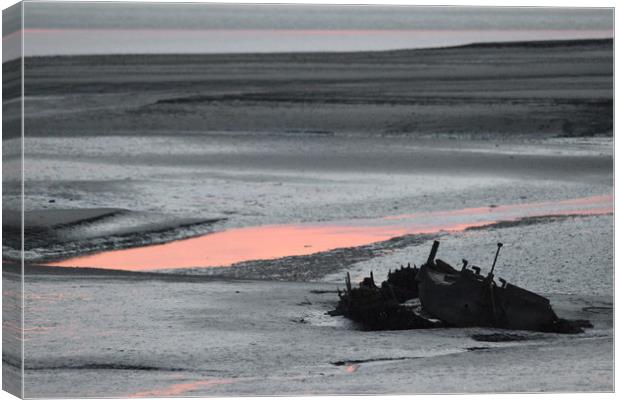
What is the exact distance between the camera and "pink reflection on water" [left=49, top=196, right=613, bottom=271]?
11.2m

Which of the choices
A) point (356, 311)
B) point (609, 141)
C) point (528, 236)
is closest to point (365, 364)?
point (356, 311)

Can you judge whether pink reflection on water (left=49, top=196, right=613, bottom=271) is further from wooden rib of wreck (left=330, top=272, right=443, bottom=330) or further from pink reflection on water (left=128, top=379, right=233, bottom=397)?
pink reflection on water (left=128, top=379, right=233, bottom=397)

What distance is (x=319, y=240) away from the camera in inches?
449

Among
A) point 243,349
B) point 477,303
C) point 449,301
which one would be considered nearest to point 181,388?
point 243,349

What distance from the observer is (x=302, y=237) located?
1134 centimetres

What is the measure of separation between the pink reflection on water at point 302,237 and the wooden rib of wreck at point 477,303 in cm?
20

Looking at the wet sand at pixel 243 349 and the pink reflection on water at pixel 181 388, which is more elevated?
the wet sand at pixel 243 349

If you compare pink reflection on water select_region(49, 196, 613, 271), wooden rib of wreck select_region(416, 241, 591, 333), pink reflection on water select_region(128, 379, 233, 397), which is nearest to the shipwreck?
wooden rib of wreck select_region(416, 241, 591, 333)

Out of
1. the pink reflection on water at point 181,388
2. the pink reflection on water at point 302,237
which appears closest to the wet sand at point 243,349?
the pink reflection on water at point 181,388

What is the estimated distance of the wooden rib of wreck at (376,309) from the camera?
11297 mm

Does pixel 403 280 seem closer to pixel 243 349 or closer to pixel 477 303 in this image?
pixel 477 303

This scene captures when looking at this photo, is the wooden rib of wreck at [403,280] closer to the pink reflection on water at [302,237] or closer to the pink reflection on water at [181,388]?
the pink reflection on water at [302,237]

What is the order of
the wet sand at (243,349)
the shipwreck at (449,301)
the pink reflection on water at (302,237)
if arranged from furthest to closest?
the shipwreck at (449,301), the pink reflection on water at (302,237), the wet sand at (243,349)

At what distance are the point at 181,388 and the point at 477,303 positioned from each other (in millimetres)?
1816
